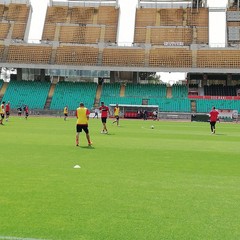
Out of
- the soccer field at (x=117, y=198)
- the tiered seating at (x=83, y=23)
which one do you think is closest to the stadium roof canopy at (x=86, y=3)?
the tiered seating at (x=83, y=23)

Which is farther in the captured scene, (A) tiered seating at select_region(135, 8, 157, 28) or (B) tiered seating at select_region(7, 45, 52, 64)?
(A) tiered seating at select_region(135, 8, 157, 28)

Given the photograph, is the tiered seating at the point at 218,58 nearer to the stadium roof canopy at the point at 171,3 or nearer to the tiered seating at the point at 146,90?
the tiered seating at the point at 146,90

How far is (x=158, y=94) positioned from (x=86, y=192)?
61.1m

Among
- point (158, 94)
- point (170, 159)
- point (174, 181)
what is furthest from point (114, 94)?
point (174, 181)

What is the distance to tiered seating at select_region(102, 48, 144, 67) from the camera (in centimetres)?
6850

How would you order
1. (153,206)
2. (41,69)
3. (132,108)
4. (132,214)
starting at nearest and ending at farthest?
(132,214)
(153,206)
(132,108)
(41,69)

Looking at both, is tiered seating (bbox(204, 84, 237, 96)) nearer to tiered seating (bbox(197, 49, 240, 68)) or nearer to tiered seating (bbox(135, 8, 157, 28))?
tiered seating (bbox(197, 49, 240, 68))

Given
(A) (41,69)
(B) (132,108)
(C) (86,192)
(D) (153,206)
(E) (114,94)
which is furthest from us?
(A) (41,69)

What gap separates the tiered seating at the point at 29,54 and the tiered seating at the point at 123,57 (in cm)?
990

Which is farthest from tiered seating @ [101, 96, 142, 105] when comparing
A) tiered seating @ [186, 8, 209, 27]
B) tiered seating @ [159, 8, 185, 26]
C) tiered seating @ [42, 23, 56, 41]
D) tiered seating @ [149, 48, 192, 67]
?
tiered seating @ [186, 8, 209, 27]

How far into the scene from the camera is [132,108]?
60.6 metres

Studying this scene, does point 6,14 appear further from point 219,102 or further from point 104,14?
point 219,102

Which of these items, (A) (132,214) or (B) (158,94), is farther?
(B) (158,94)

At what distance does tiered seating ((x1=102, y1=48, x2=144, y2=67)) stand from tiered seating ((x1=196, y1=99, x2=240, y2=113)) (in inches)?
464
